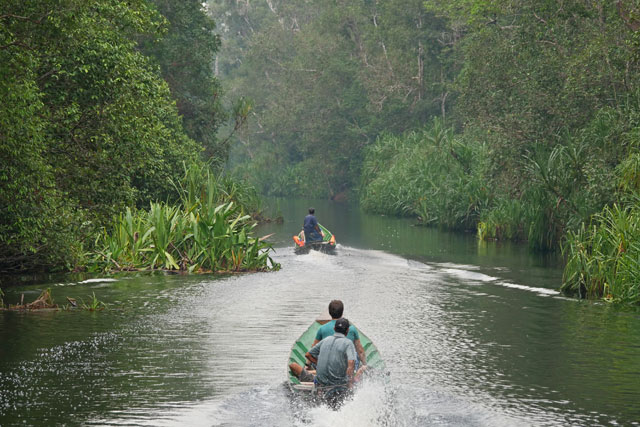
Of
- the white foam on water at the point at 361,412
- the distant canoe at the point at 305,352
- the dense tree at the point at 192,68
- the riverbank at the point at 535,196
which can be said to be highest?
the dense tree at the point at 192,68

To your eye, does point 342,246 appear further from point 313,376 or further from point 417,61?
point 417,61

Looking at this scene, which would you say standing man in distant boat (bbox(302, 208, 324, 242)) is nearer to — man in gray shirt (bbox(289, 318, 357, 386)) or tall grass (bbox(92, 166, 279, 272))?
tall grass (bbox(92, 166, 279, 272))

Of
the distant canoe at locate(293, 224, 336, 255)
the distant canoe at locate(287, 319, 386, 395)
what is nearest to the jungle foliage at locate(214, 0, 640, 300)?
the distant canoe at locate(293, 224, 336, 255)

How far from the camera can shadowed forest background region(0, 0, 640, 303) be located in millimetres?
17641

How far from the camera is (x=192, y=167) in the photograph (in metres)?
32.0

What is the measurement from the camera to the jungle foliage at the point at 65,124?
1602 cm

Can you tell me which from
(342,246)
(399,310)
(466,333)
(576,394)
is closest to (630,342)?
(466,333)

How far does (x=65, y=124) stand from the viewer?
64.1ft

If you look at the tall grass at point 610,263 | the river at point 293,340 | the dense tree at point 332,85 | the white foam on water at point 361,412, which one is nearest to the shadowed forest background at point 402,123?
the tall grass at point 610,263

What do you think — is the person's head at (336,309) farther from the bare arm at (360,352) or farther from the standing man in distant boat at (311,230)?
the standing man in distant boat at (311,230)

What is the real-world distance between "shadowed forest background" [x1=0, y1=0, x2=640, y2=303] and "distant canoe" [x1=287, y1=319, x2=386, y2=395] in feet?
22.2

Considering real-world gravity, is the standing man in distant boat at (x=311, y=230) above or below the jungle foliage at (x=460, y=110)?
below

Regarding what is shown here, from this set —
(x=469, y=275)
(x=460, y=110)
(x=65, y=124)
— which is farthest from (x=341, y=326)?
(x=460, y=110)

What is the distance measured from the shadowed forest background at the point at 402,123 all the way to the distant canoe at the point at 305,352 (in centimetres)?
677
